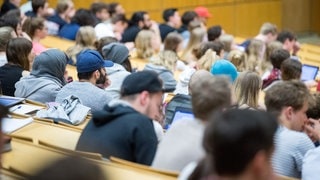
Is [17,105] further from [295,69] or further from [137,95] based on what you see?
[295,69]

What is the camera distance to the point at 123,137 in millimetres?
3521

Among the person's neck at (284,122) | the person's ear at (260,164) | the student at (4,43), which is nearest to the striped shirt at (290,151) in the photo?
the person's neck at (284,122)

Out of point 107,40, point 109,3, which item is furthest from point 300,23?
point 107,40

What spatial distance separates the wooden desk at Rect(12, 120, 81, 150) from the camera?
405 centimetres

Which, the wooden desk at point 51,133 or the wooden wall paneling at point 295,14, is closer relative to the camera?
the wooden desk at point 51,133

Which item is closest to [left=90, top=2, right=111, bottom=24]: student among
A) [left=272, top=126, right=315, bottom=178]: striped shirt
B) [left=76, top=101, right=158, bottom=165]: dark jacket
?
[left=272, top=126, right=315, bottom=178]: striped shirt

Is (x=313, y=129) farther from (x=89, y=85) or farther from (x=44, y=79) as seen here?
(x=44, y=79)

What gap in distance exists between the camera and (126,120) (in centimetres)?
354

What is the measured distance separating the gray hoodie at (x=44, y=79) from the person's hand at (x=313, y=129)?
2143mm

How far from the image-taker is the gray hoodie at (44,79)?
18.4 ft

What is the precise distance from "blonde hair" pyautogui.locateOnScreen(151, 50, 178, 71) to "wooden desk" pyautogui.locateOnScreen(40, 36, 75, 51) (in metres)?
1.85

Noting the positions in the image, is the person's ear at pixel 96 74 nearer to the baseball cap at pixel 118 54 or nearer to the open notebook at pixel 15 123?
the open notebook at pixel 15 123

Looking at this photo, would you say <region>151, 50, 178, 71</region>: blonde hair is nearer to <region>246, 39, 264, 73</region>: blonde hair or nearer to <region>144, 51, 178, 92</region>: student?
<region>144, 51, 178, 92</region>: student

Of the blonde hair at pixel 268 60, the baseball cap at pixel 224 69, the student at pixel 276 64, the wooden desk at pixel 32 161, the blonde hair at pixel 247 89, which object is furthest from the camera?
the blonde hair at pixel 268 60
